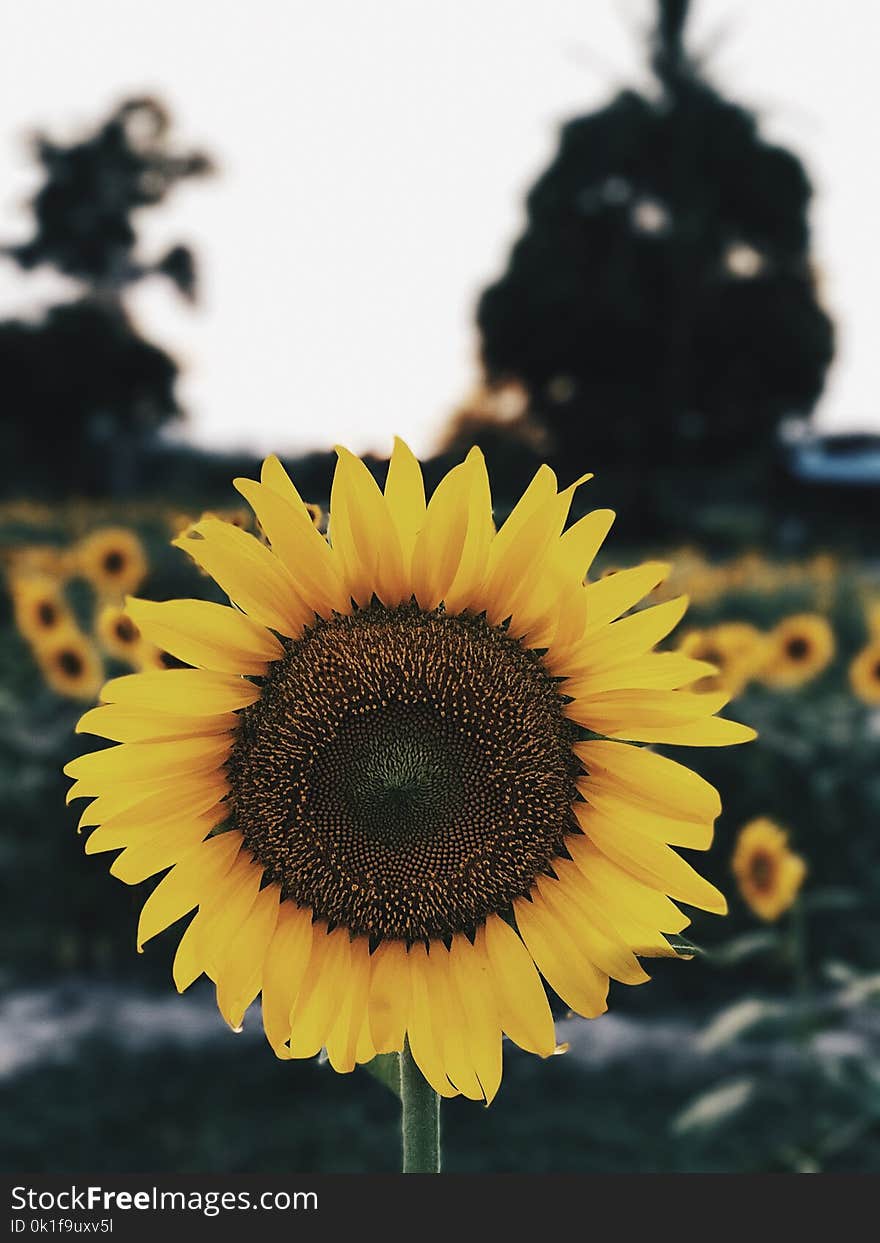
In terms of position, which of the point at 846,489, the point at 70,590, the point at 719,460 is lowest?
the point at 70,590

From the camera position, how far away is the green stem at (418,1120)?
2.30ft

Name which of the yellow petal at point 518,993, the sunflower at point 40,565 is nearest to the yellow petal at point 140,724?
the yellow petal at point 518,993

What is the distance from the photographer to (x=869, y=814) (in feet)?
15.5

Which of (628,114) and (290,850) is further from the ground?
(628,114)

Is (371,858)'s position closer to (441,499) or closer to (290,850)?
(290,850)

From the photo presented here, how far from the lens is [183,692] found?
74 centimetres

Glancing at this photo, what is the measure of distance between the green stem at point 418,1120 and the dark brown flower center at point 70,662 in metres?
3.10

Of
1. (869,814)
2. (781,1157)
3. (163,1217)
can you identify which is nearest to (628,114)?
(869,814)

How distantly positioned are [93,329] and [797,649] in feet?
90.7

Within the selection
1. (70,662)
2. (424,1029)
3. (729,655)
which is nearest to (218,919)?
(424,1029)

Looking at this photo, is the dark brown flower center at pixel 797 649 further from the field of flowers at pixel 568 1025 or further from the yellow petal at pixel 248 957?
the yellow petal at pixel 248 957

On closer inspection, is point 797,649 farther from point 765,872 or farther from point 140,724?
point 140,724

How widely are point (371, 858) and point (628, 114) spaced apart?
28.3 metres

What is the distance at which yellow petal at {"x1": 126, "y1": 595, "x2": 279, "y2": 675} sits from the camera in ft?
2.37
